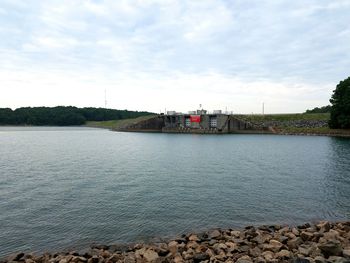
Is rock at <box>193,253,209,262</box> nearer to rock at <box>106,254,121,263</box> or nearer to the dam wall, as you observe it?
rock at <box>106,254,121,263</box>

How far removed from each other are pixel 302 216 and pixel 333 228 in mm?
4637

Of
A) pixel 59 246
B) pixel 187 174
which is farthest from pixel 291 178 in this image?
pixel 59 246

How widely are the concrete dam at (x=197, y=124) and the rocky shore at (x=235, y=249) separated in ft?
405

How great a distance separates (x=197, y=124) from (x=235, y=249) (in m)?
140

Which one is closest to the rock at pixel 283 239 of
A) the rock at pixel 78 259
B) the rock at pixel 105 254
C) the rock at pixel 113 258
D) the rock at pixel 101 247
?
the rock at pixel 113 258

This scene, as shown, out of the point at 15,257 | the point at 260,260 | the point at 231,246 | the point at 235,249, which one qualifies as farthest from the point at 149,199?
the point at 260,260

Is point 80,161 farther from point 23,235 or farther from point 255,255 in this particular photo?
point 255,255

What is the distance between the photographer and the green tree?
359 ft

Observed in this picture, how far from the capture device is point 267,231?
71.0 feet

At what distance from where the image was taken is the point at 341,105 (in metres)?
111

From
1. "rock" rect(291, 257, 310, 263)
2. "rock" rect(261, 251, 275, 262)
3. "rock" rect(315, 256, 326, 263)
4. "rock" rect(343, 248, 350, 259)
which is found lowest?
"rock" rect(261, 251, 275, 262)

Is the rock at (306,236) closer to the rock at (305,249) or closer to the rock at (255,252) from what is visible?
the rock at (305,249)

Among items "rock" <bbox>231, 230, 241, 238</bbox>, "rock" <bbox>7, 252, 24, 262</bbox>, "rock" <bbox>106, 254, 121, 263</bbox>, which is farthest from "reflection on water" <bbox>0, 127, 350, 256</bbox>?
"rock" <bbox>106, 254, 121, 263</bbox>

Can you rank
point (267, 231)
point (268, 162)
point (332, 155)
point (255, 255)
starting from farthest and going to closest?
1. point (332, 155)
2. point (268, 162)
3. point (267, 231)
4. point (255, 255)
